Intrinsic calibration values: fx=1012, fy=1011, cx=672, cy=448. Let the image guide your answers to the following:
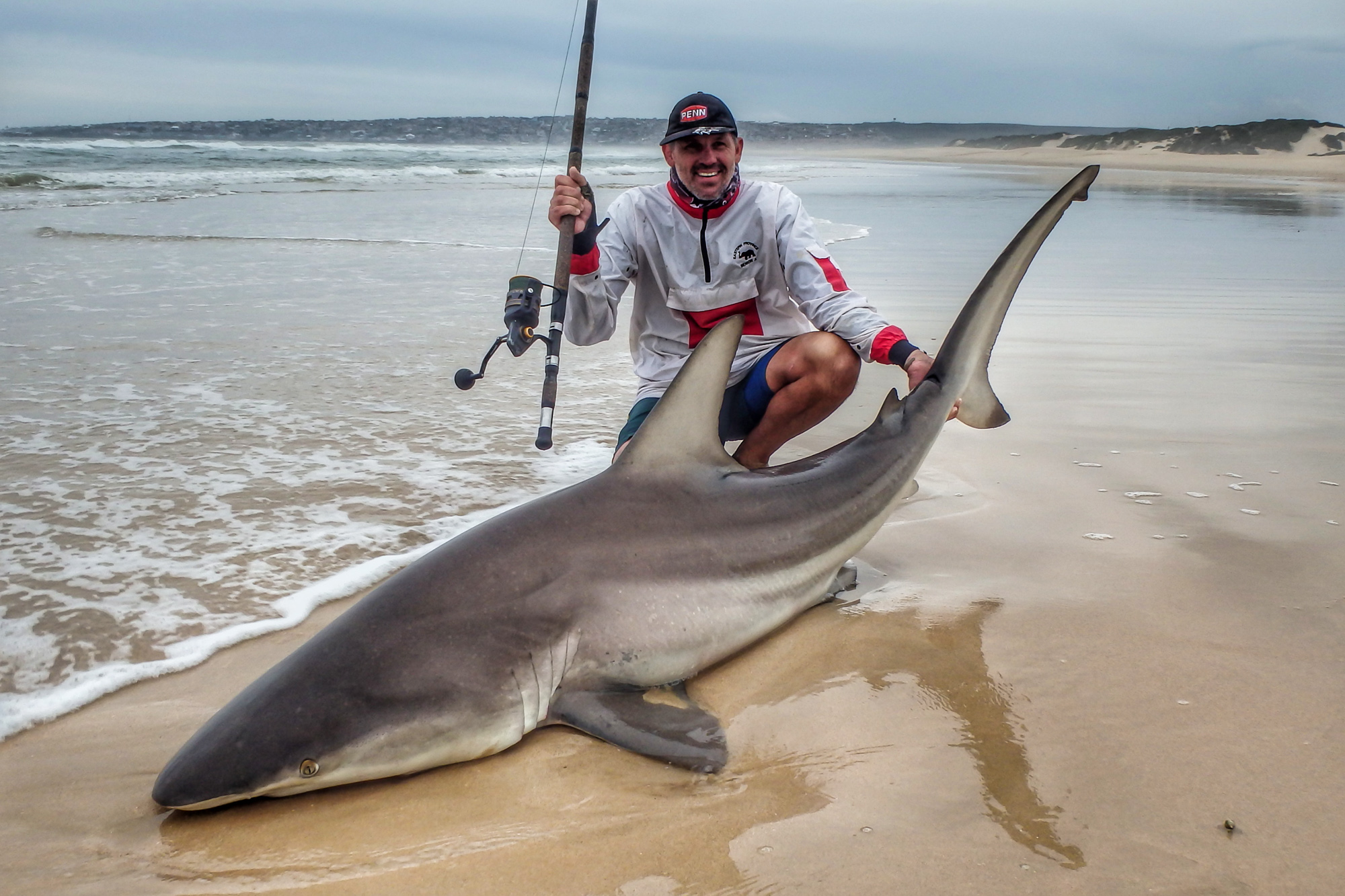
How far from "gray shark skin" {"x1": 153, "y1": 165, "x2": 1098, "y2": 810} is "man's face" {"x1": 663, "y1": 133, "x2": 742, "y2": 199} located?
1.06m

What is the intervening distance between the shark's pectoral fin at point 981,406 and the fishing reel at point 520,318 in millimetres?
1388

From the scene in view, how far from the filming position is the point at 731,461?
2656 mm

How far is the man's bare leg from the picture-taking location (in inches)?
141

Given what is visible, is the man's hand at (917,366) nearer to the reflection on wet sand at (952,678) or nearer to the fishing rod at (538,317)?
the reflection on wet sand at (952,678)

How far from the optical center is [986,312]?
2.92 meters

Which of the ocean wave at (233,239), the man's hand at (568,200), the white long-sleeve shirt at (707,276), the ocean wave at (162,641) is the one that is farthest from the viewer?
the ocean wave at (233,239)

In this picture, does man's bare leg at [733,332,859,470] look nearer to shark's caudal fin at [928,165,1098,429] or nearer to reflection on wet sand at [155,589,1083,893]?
shark's caudal fin at [928,165,1098,429]

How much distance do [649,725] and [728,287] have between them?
6.46 feet

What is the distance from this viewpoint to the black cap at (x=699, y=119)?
11.3 ft

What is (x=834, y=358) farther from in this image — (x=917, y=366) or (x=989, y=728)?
(x=989, y=728)

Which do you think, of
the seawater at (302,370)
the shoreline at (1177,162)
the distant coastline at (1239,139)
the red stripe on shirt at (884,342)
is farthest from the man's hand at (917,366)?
the distant coastline at (1239,139)

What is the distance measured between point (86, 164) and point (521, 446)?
920 inches

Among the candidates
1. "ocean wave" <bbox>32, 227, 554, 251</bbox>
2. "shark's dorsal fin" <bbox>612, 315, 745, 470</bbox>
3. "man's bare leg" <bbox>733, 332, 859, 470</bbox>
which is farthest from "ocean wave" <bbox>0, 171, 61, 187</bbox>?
"shark's dorsal fin" <bbox>612, 315, 745, 470</bbox>

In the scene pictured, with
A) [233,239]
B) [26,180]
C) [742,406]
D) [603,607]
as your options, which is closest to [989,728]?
[603,607]
